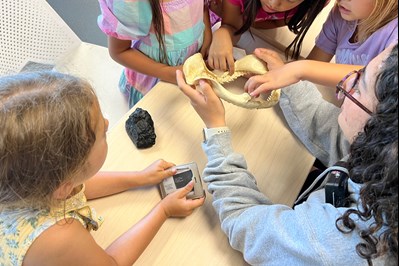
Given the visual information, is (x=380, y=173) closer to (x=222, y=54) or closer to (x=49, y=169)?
(x=49, y=169)

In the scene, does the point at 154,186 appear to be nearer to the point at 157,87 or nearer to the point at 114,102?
the point at 157,87

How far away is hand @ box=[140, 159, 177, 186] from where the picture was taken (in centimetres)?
80

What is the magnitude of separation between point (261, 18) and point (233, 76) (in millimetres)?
251

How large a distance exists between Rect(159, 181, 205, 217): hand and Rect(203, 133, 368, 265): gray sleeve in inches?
1.7

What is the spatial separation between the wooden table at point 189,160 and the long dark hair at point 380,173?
0.26 m

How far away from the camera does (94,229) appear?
74cm

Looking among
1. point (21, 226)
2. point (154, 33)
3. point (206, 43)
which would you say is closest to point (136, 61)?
point (154, 33)

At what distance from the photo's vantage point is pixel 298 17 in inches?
43.8

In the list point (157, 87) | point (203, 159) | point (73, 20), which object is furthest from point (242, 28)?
point (73, 20)

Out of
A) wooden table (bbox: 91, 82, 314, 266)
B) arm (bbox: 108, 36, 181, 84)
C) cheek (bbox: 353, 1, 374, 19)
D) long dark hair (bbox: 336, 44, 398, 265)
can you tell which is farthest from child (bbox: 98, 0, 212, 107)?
long dark hair (bbox: 336, 44, 398, 265)

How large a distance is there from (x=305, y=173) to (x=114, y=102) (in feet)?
2.15

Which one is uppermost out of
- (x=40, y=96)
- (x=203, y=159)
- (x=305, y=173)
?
(x=40, y=96)

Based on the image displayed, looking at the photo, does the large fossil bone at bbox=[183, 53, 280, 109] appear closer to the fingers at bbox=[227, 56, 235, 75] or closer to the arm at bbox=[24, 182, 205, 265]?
the fingers at bbox=[227, 56, 235, 75]

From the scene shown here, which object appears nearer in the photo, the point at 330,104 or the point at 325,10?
the point at 330,104
